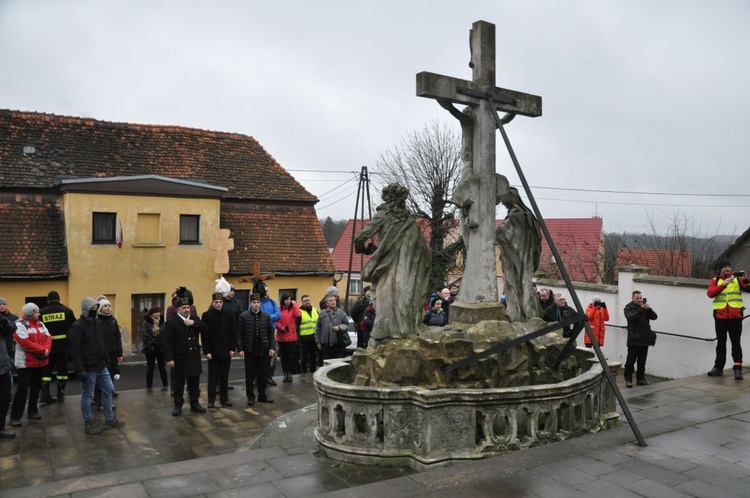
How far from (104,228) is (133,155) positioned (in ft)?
11.1

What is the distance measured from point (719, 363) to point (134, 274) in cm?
1756

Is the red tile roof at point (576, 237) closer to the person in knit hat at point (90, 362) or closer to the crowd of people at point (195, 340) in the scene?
the crowd of people at point (195, 340)

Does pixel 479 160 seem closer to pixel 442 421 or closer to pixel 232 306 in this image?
pixel 442 421

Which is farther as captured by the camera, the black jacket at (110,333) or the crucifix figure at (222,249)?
the crucifix figure at (222,249)

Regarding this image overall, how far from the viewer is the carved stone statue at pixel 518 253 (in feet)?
27.8

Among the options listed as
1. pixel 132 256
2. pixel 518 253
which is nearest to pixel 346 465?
pixel 518 253

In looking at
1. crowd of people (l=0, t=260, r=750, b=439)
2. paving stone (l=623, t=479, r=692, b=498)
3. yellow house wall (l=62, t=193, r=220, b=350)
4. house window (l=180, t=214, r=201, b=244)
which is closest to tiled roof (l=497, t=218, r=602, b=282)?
yellow house wall (l=62, t=193, r=220, b=350)

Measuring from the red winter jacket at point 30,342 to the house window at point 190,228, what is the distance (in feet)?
44.9

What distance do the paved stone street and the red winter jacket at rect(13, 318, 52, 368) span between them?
34.6 inches

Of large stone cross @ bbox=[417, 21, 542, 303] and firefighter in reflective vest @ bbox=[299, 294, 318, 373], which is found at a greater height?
large stone cross @ bbox=[417, 21, 542, 303]

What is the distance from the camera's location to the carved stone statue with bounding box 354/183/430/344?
301 inches

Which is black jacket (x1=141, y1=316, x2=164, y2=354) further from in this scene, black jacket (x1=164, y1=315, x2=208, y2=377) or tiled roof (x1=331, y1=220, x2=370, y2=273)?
tiled roof (x1=331, y1=220, x2=370, y2=273)

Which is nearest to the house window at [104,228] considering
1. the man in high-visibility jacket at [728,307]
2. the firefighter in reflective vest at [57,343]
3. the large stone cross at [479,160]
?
the firefighter in reflective vest at [57,343]

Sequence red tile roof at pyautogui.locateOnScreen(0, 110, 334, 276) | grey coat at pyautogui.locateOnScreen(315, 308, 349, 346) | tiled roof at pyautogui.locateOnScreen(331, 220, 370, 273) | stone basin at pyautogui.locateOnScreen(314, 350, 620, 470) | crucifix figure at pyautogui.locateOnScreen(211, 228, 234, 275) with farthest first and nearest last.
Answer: tiled roof at pyautogui.locateOnScreen(331, 220, 370, 273), crucifix figure at pyautogui.locateOnScreen(211, 228, 234, 275), red tile roof at pyautogui.locateOnScreen(0, 110, 334, 276), grey coat at pyautogui.locateOnScreen(315, 308, 349, 346), stone basin at pyautogui.locateOnScreen(314, 350, 620, 470)
